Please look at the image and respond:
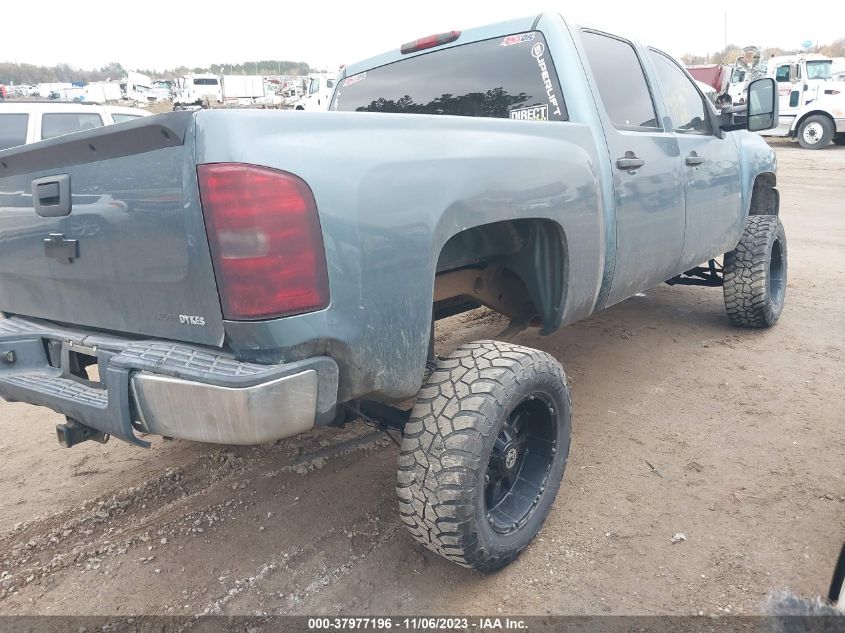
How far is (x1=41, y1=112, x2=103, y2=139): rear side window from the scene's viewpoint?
830 centimetres

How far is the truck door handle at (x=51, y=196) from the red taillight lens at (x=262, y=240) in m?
0.71

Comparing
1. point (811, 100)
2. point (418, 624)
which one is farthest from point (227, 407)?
Result: point (811, 100)

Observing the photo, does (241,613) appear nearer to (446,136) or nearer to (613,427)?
(446,136)

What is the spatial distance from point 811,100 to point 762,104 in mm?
18460

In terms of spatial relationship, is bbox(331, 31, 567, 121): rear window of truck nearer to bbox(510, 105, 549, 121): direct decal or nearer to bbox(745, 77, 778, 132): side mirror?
bbox(510, 105, 549, 121): direct decal

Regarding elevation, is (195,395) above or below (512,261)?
below

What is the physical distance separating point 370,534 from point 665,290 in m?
4.90

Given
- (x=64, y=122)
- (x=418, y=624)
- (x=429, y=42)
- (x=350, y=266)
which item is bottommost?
(x=418, y=624)

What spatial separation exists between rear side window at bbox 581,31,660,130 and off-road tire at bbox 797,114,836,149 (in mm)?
19447

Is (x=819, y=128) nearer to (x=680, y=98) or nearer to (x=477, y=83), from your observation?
(x=680, y=98)

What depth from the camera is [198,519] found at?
2670 mm

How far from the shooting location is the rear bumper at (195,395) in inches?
65.3

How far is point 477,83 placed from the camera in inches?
124

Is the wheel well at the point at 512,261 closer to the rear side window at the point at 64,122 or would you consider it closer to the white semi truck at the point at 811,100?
the rear side window at the point at 64,122
